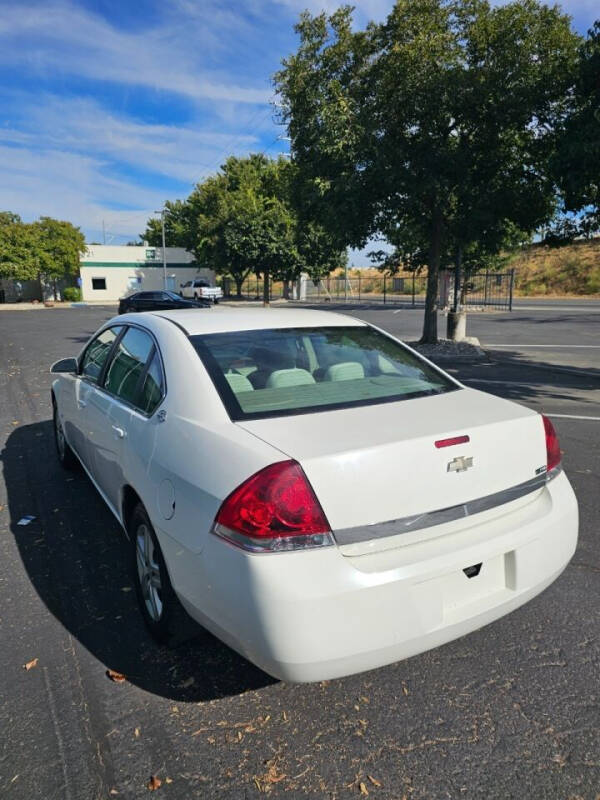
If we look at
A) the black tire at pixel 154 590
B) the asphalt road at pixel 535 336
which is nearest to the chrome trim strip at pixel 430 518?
the black tire at pixel 154 590

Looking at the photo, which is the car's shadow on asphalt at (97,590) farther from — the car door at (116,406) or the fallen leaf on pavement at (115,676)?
the car door at (116,406)

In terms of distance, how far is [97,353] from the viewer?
4.29m

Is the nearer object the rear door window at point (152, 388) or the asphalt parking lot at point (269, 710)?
the asphalt parking lot at point (269, 710)

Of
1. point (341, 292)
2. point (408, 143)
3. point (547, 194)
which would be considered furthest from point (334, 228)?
point (341, 292)

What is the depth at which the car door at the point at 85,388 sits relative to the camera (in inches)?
156

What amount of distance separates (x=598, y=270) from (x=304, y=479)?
6783 centimetres

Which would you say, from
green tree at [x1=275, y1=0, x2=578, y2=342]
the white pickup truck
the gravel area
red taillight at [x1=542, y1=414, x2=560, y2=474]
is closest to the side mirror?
red taillight at [x1=542, y1=414, x2=560, y2=474]

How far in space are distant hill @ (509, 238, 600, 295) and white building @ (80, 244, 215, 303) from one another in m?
33.0

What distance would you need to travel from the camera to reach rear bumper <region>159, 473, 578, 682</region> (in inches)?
77.1

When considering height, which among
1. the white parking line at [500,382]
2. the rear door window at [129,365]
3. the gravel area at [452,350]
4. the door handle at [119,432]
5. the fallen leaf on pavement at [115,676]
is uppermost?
the rear door window at [129,365]

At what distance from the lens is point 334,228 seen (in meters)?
13.3

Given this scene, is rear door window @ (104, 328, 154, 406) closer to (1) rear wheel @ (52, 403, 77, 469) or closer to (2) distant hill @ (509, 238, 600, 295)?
(1) rear wheel @ (52, 403, 77, 469)

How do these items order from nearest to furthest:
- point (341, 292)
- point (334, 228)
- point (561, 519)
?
point (561, 519) → point (334, 228) → point (341, 292)

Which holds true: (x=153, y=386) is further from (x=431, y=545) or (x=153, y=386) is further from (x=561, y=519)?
(x=561, y=519)
